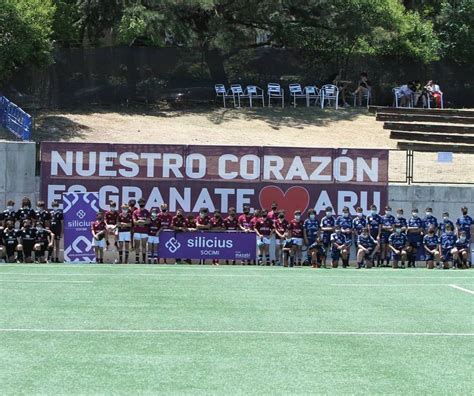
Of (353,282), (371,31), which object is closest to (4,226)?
(353,282)

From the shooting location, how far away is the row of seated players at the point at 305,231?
24031mm

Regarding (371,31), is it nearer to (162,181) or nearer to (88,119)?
(88,119)

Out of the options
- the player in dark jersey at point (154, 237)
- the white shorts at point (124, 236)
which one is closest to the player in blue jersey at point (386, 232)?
the player in dark jersey at point (154, 237)

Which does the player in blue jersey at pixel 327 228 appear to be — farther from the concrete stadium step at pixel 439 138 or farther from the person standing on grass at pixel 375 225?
the concrete stadium step at pixel 439 138

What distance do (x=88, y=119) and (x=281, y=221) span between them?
38.7ft

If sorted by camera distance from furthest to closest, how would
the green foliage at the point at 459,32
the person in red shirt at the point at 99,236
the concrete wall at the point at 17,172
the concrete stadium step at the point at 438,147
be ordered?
the green foliage at the point at 459,32 < the concrete stadium step at the point at 438,147 < the concrete wall at the point at 17,172 < the person in red shirt at the point at 99,236

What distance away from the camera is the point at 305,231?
24438 mm

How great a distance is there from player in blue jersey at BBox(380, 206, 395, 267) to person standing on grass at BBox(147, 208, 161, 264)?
538 centimetres

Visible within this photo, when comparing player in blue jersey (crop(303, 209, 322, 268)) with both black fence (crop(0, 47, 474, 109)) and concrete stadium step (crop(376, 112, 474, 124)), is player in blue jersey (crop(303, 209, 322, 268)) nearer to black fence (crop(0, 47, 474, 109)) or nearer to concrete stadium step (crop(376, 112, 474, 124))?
concrete stadium step (crop(376, 112, 474, 124))

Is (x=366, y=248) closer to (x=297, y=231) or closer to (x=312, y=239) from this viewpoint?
(x=312, y=239)

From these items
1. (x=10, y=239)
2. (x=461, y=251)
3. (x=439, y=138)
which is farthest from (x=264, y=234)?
(x=439, y=138)

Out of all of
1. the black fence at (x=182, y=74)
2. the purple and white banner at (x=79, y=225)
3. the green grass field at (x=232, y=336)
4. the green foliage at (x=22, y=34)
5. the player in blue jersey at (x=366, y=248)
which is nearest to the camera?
the green grass field at (x=232, y=336)

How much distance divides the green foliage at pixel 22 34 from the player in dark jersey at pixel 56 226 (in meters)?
8.88

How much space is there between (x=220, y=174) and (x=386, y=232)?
4408mm
